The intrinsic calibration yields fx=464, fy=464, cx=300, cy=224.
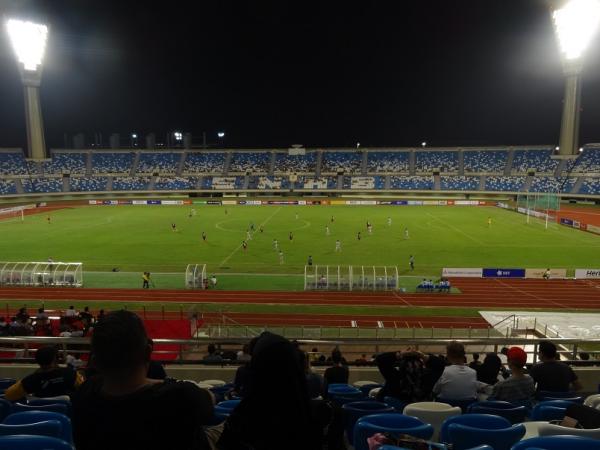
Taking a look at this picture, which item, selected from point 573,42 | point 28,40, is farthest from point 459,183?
point 28,40

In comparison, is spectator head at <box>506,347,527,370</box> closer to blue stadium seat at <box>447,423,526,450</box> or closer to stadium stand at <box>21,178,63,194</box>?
blue stadium seat at <box>447,423,526,450</box>

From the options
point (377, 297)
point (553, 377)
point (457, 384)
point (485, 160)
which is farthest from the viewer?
point (485, 160)

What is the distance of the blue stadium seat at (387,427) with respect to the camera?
3178 mm

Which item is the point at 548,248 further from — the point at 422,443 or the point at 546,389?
the point at 422,443

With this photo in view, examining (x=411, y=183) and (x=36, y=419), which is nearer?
(x=36, y=419)

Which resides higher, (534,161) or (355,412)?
(534,161)

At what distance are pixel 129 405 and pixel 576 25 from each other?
3109 inches

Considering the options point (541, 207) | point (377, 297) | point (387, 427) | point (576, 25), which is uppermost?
point (576, 25)

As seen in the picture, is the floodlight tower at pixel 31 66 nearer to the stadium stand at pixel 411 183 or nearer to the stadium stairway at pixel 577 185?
the stadium stand at pixel 411 183

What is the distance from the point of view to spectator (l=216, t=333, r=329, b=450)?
2.04m

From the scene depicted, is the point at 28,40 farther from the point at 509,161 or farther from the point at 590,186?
the point at 590,186

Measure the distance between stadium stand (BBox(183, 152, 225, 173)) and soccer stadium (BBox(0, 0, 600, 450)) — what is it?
441mm

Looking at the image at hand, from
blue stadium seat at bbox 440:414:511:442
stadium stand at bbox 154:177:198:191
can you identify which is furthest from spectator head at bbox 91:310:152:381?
stadium stand at bbox 154:177:198:191

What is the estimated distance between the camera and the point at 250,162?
101125 millimetres
